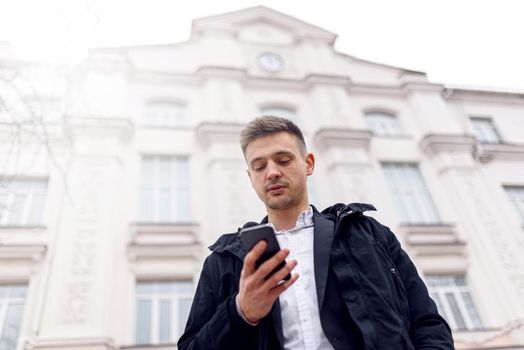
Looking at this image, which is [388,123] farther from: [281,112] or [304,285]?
[304,285]

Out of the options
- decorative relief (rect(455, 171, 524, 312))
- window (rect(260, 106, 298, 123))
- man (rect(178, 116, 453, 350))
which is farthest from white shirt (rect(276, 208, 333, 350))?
window (rect(260, 106, 298, 123))

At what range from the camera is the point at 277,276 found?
1.41m

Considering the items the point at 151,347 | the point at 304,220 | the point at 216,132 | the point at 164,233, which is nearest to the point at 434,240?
the point at 216,132

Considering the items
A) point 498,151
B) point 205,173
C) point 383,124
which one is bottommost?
point 205,173

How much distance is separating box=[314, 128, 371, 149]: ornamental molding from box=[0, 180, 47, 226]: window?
707cm

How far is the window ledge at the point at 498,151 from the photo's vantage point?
11.2 metres

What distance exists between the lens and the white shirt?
1.61 metres

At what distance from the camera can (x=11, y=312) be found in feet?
22.9

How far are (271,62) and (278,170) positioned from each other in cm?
1115

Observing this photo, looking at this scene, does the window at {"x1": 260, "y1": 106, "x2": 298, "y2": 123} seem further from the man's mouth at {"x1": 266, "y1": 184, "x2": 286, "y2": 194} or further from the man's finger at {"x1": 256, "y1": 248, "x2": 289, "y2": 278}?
the man's finger at {"x1": 256, "y1": 248, "x2": 289, "y2": 278}

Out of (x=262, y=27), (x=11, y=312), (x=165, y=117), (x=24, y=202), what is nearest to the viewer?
(x=11, y=312)

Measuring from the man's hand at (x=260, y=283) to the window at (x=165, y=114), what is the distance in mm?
9352

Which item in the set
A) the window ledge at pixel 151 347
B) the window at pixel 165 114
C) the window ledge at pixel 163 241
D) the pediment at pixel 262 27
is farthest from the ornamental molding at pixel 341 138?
the window ledge at pixel 151 347

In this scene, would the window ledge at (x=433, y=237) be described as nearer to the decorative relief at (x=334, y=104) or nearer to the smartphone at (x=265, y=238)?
the decorative relief at (x=334, y=104)
